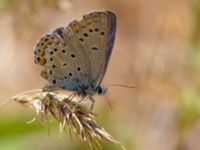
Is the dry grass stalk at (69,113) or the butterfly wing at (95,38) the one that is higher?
the butterfly wing at (95,38)

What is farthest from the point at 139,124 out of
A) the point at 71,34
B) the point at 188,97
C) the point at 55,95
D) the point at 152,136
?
the point at 55,95

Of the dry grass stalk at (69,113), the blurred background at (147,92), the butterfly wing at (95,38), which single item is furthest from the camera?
the blurred background at (147,92)

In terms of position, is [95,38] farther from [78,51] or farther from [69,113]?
[69,113]

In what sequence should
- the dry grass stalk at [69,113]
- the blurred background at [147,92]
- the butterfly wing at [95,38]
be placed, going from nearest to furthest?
the dry grass stalk at [69,113], the butterfly wing at [95,38], the blurred background at [147,92]

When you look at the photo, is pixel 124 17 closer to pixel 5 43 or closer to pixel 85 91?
pixel 5 43

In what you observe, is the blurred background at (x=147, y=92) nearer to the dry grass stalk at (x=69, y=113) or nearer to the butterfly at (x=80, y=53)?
the butterfly at (x=80, y=53)

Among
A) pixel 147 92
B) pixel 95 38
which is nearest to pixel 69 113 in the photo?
pixel 95 38

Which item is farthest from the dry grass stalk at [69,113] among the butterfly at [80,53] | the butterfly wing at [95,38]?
the butterfly wing at [95,38]

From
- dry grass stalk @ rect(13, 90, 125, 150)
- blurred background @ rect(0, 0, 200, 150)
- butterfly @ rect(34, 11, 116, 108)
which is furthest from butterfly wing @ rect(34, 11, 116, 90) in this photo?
dry grass stalk @ rect(13, 90, 125, 150)
